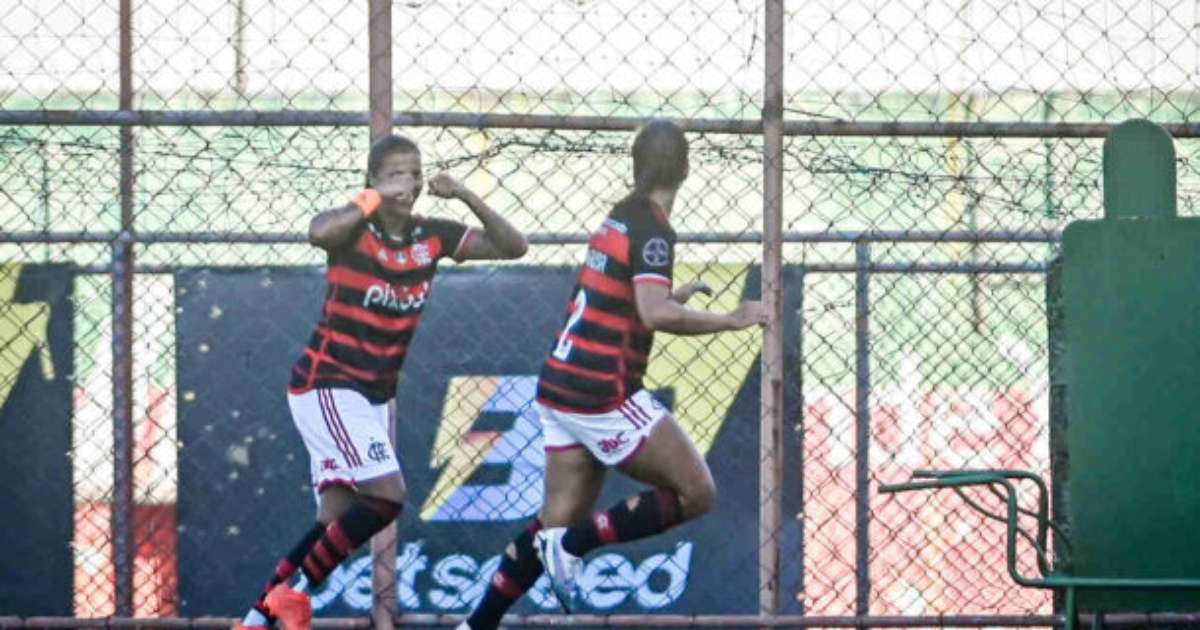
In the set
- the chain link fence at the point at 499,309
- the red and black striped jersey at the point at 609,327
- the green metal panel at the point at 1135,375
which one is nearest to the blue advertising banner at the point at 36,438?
the chain link fence at the point at 499,309

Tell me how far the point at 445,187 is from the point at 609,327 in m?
0.65

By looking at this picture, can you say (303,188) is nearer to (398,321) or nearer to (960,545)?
(398,321)

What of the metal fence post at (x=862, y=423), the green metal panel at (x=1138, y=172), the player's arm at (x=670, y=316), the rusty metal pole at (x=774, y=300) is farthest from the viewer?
the metal fence post at (x=862, y=423)

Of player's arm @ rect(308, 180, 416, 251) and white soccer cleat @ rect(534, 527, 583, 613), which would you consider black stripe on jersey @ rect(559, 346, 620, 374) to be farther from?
player's arm @ rect(308, 180, 416, 251)

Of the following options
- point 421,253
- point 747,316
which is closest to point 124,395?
point 421,253

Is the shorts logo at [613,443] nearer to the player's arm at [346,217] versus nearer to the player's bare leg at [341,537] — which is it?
the player's bare leg at [341,537]

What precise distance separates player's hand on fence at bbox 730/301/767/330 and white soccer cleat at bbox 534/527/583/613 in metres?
0.82

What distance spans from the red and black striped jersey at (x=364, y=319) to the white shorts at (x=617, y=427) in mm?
559

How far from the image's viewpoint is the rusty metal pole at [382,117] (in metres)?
5.92

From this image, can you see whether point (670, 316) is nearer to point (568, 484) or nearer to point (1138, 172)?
point (568, 484)

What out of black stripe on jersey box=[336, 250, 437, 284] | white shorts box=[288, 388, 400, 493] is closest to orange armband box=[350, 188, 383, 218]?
black stripe on jersey box=[336, 250, 437, 284]

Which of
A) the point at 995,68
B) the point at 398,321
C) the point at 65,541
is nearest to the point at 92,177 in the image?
the point at 65,541

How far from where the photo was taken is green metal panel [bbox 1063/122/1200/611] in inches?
184

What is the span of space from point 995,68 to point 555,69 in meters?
1.58
